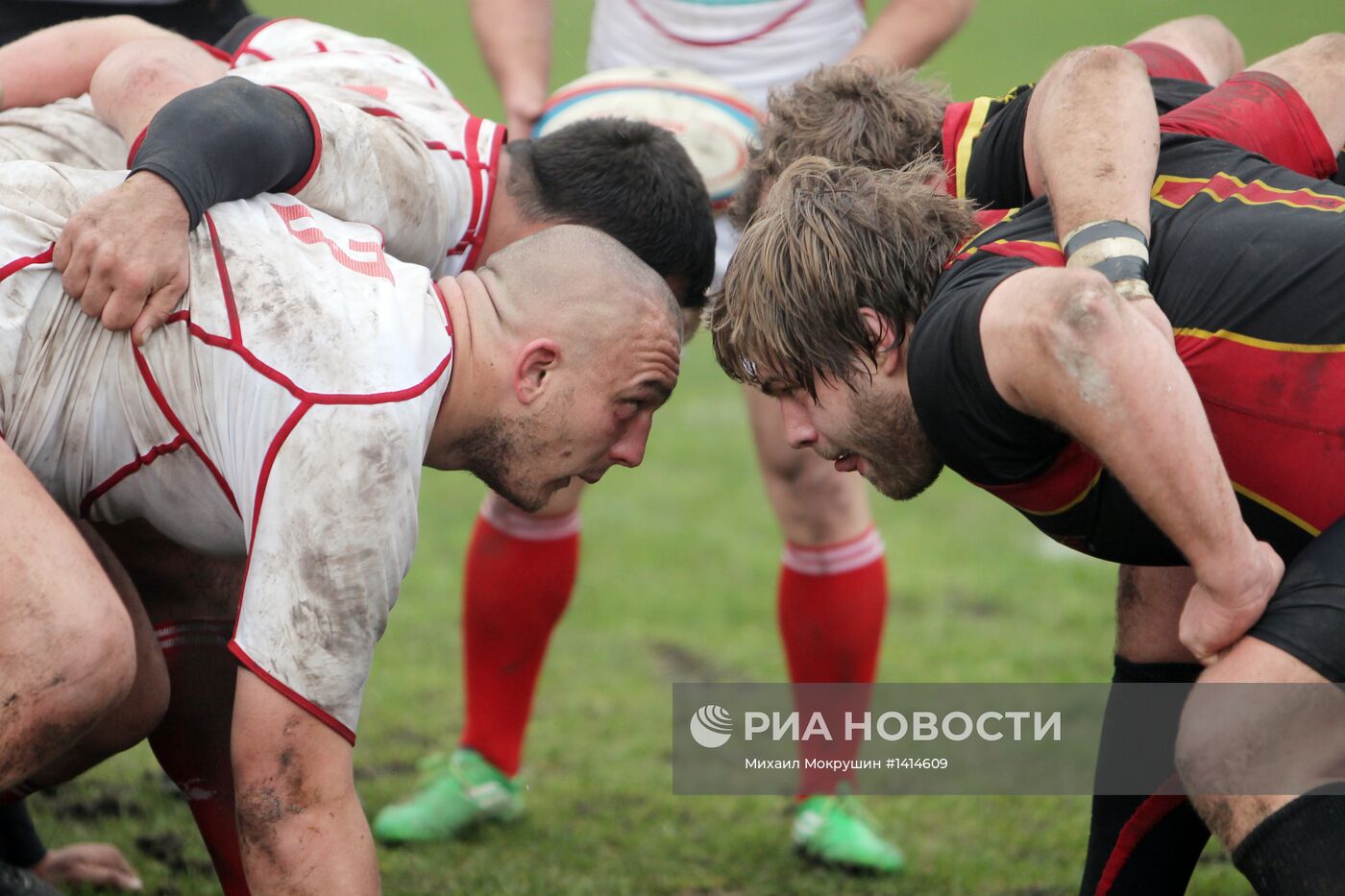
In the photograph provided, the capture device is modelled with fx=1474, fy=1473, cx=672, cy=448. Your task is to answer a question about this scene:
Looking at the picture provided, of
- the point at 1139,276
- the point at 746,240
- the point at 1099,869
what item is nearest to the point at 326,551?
the point at 746,240

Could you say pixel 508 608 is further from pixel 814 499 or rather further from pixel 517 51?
pixel 517 51

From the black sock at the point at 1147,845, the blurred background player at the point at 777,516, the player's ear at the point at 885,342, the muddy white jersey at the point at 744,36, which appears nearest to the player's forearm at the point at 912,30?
the blurred background player at the point at 777,516

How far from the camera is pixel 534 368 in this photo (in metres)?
2.78

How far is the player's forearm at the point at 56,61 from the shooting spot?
10.9 ft

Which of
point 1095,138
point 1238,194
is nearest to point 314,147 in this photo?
point 1095,138

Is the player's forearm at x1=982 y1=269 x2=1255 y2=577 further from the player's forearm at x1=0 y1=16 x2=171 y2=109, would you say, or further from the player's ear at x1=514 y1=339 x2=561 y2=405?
the player's forearm at x1=0 y1=16 x2=171 y2=109

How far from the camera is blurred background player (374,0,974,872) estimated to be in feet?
13.5

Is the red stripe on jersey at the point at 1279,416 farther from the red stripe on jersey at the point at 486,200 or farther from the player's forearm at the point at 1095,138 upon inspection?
the red stripe on jersey at the point at 486,200

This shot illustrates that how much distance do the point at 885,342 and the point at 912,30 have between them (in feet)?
6.00

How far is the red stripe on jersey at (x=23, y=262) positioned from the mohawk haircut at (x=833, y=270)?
126 centimetres

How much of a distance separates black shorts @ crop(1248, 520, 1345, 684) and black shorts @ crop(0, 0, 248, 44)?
10.5 feet

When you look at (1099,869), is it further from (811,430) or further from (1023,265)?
(1023,265)

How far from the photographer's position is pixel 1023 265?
96.7 inches

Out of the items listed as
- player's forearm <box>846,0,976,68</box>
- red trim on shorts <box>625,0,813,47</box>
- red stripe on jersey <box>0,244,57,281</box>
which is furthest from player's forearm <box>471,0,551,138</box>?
red stripe on jersey <box>0,244,57,281</box>
